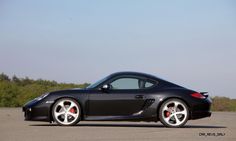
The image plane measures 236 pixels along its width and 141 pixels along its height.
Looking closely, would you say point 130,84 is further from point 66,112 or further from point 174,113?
point 66,112

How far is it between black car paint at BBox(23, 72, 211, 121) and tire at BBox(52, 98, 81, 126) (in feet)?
0.27

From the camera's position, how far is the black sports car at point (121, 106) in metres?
12.4

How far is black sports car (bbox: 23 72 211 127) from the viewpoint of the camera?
1235cm

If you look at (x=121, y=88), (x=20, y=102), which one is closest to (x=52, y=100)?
(x=121, y=88)

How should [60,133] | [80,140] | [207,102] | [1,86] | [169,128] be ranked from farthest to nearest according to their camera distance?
[1,86] → [207,102] → [169,128] → [60,133] → [80,140]

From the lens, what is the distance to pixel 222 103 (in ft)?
132

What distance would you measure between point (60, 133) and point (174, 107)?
9.85 feet

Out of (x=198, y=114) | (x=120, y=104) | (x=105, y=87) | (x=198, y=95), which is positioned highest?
(x=105, y=87)

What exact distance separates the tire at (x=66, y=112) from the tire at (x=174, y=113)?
1.67m

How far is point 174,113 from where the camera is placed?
1233 cm

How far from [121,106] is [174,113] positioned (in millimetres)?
1060

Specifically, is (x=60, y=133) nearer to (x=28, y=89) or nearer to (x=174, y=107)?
(x=174, y=107)

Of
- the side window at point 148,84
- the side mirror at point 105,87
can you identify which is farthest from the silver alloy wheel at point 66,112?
the side window at point 148,84

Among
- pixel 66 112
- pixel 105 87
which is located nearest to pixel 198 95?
pixel 105 87
